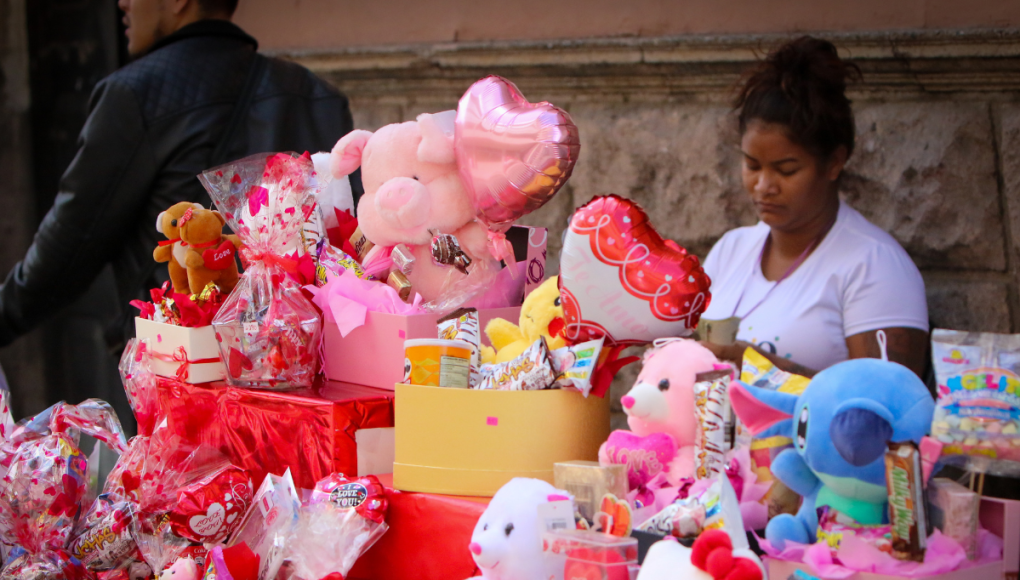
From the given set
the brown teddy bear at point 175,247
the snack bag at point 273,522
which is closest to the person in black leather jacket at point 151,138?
the brown teddy bear at point 175,247

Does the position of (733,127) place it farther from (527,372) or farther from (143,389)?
(143,389)

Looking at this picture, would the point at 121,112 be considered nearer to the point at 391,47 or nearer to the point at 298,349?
the point at 298,349

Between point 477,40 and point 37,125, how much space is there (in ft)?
7.69

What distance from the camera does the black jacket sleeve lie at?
7.05 feet

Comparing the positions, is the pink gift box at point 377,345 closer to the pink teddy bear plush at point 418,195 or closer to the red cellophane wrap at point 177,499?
the pink teddy bear plush at point 418,195

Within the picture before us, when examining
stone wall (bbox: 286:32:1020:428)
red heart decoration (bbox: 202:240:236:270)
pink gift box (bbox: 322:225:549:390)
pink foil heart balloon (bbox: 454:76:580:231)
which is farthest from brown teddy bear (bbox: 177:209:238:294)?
stone wall (bbox: 286:32:1020:428)

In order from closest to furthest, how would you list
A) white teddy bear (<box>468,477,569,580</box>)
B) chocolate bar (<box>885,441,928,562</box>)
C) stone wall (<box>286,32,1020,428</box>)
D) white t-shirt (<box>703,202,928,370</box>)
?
chocolate bar (<box>885,441,928,562</box>) < white teddy bear (<box>468,477,569,580</box>) < white t-shirt (<box>703,202,928,370</box>) < stone wall (<box>286,32,1020,428</box>)

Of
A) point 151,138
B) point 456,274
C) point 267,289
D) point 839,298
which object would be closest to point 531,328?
point 456,274

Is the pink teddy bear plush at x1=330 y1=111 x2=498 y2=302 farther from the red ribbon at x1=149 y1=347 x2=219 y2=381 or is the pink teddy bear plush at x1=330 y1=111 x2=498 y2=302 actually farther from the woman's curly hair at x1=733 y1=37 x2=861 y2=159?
the woman's curly hair at x1=733 y1=37 x2=861 y2=159

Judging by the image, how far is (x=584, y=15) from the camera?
9.70 feet

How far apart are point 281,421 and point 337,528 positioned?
250 mm

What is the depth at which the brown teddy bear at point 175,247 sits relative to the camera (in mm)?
1593

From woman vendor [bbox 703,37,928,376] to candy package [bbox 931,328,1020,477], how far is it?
1.16 m

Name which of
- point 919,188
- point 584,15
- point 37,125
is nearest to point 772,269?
point 919,188
